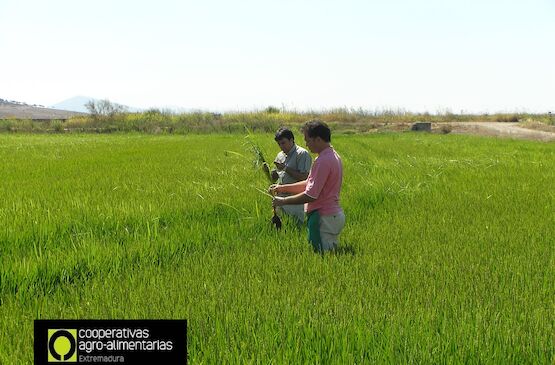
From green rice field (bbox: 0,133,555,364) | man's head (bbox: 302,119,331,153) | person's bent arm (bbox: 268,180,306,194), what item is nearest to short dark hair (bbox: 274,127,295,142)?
person's bent arm (bbox: 268,180,306,194)

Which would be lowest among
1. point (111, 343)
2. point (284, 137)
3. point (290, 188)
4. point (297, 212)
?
point (111, 343)

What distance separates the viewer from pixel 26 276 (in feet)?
9.76

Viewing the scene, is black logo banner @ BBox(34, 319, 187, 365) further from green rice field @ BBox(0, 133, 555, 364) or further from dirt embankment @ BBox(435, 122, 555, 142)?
dirt embankment @ BBox(435, 122, 555, 142)

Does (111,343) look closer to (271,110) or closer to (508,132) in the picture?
(508,132)

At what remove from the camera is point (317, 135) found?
10.9 ft

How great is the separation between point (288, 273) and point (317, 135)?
1016 millimetres

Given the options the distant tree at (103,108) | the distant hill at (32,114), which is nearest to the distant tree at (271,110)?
the distant tree at (103,108)

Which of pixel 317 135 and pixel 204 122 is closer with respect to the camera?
pixel 317 135

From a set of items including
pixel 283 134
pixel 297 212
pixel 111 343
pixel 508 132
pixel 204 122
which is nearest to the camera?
pixel 111 343

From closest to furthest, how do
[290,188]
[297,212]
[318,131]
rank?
1. [318,131]
2. [290,188]
3. [297,212]

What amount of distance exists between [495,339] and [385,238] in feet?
6.26

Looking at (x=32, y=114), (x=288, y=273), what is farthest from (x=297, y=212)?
(x=32, y=114)

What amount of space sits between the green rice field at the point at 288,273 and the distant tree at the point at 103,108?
30209 millimetres

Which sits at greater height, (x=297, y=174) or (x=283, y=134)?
(x=283, y=134)
